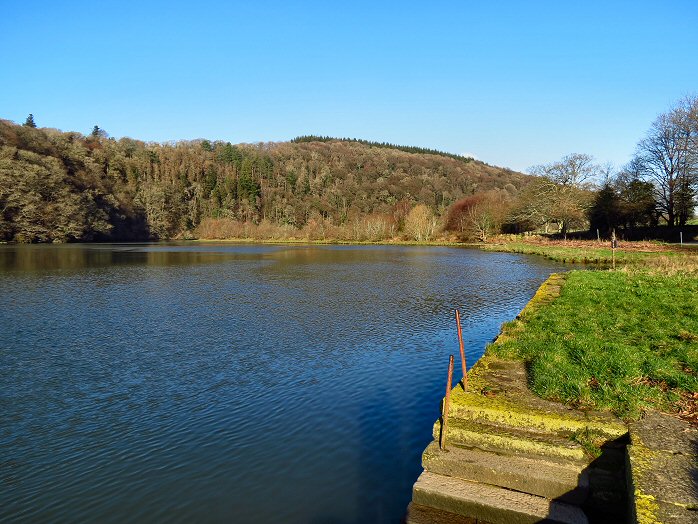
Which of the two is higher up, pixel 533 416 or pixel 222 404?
pixel 533 416

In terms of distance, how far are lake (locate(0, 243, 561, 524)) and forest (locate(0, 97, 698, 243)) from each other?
152 ft

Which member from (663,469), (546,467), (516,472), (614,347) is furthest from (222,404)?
(614,347)

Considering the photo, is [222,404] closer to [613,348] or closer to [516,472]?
[516,472]

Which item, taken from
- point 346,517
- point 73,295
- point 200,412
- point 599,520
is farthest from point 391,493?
point 73,295

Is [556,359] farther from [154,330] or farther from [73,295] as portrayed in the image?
[73,295]

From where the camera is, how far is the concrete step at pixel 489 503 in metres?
4.71

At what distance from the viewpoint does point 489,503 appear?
483 centimetres

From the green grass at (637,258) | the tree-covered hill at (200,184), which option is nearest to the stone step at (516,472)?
the green grass at (637,258)

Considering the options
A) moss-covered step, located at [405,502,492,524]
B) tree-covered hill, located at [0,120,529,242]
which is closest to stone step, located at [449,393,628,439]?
moss-covered step, located at [405,502,492,524]

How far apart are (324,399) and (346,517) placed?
3.78m

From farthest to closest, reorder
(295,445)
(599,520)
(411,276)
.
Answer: (411,276), (295,445), (599,520)

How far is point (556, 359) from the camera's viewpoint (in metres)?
7.60

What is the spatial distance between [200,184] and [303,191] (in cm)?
3205

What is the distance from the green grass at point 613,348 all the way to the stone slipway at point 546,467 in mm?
533
